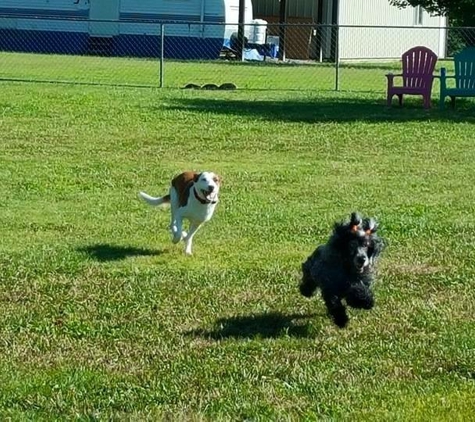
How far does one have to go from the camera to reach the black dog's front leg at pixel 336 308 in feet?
22.0

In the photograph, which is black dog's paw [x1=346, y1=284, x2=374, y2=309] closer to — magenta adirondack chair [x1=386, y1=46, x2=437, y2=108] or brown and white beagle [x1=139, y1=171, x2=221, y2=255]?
brown and white beagle [x1=139, y1=171, x2=221, y2=255]

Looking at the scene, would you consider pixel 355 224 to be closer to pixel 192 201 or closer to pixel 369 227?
pixel 369 227

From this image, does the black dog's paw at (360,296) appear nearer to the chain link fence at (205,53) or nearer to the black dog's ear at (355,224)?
the black dog's ear at (355,224)

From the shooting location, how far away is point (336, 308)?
265 inches

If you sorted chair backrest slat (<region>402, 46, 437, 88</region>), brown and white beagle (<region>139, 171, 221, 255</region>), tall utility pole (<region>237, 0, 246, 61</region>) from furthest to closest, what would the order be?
tall utility pole (<region>237, 0, 246, 61</region>) → chair backrest slat (<region>402, 46, 437, 88</region>) → brown and white beagle (<region>139, 171, 221, 255</region>)

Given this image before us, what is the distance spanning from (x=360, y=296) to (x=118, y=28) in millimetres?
35404

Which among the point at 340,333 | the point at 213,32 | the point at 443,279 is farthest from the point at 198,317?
the point at 213,32

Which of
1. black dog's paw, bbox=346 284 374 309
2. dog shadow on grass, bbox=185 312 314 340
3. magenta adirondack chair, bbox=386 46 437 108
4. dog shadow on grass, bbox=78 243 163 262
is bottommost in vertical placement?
dog shadow on grass, bbox=185 312 314 340

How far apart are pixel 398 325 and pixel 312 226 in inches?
121

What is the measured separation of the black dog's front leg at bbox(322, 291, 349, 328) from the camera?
6719mm

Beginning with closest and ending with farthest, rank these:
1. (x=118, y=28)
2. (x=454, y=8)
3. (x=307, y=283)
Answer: (x=307, y=283) → (x=454, y=8) → (x=118, y=28)

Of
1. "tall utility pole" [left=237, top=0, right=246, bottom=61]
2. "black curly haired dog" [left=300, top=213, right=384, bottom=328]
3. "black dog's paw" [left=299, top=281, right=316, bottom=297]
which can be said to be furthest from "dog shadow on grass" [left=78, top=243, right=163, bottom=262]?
"tall utility pole" [left=237, top=0, right=246, bottom=61]

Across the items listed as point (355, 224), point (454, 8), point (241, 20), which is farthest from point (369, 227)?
point (241, 20)

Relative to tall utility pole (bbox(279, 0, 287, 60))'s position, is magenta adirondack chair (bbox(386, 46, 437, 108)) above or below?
below
